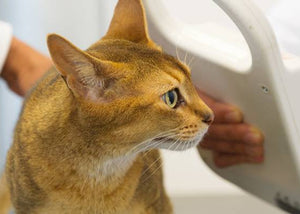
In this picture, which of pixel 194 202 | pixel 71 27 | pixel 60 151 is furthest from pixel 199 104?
pixel 71 27

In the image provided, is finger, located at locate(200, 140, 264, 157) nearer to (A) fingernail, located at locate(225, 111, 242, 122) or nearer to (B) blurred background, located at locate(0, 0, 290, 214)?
(A) fingernail, located at locate(225, 111, 242, 122)

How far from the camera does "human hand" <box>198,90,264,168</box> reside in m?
0.82

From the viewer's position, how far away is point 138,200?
0.79 meters

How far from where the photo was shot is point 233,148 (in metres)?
0.96

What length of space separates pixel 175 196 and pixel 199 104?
640 mm

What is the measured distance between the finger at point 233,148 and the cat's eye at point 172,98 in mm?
214

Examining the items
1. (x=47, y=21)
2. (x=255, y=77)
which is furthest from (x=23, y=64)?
(x=255, y=77)

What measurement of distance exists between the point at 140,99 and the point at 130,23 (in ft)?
0.49

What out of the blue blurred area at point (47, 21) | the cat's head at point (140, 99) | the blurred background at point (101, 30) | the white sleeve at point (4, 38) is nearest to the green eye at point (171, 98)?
the cat's head at point (140, 99)

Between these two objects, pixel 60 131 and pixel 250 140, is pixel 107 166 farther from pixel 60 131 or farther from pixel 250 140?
pixel 250 140

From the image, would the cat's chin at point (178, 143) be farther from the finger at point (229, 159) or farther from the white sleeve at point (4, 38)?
the white sleeve at point (4, 38)

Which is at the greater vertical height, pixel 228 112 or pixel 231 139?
pixel 228 112

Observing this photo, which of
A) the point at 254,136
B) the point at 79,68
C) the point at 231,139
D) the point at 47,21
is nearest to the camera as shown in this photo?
the point at 79,68

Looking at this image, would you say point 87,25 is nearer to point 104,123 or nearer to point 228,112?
point 228,112
